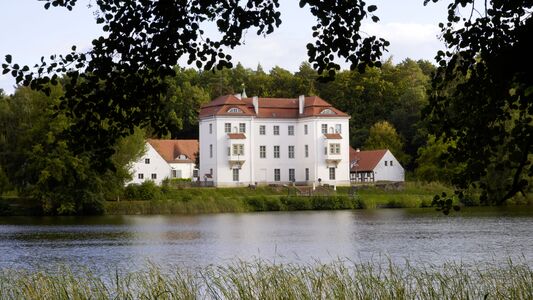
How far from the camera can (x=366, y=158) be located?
7162cm

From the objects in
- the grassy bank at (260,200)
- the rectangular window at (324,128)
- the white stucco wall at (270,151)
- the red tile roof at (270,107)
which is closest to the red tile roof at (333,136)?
the white stucco wall at (270,151)

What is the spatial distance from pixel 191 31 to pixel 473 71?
225 centimetres

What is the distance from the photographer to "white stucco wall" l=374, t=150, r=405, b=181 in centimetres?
6931

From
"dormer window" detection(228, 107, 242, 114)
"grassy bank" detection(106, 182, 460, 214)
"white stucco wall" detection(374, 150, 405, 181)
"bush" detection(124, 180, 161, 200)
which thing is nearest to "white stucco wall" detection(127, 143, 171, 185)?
"dormer window" detection(228, 107, 242, 114)

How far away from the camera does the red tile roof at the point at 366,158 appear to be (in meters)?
Answer: 69.7

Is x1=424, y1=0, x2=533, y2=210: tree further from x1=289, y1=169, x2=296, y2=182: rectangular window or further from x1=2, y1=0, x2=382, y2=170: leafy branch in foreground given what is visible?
x1=289, y1=169, x2=296, y2=182: rectangular window

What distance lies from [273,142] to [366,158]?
291 inches

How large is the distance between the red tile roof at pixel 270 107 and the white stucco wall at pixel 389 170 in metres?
4.55

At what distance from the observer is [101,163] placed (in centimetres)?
720

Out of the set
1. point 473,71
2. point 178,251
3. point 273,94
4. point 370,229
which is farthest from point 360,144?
point 473,71

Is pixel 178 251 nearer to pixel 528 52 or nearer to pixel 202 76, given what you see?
pixel 528 52

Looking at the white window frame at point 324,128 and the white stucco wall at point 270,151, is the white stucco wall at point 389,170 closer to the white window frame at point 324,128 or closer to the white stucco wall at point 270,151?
the white stucco wall at point 270,151

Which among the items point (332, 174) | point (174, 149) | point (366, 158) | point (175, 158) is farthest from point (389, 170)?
point (174, 149)

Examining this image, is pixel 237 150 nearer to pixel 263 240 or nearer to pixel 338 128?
pixel 338 128
